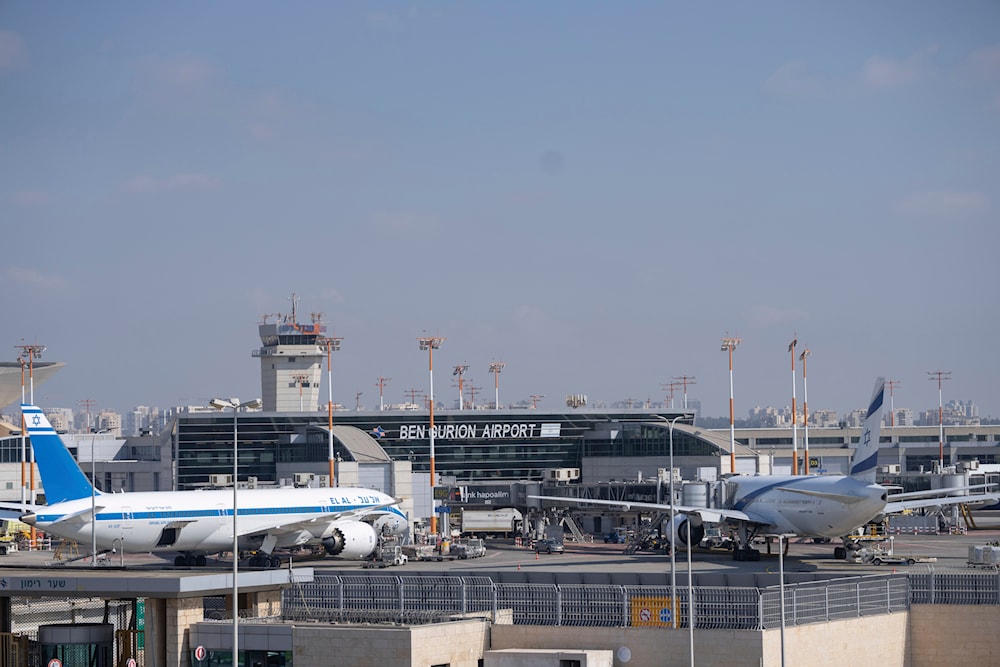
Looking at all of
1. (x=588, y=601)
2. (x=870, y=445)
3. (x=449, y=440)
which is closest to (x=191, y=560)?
(x=870, y=445)

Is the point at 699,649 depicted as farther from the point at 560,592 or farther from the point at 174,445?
the point at 174,445

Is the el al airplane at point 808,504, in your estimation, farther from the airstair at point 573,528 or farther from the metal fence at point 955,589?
the metal fence at point 955,589

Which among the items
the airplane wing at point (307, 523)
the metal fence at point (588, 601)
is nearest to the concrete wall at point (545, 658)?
the metal fence at point (588, 601)

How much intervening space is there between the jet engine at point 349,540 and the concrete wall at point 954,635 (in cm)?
4751

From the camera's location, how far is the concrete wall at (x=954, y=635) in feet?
146

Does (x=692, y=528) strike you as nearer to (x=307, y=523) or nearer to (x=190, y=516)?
(x=307, y=523)

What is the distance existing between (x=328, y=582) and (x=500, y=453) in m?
102

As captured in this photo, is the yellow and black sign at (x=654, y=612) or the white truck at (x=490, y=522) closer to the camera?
the yellow and black sign at (x=654, y=612)

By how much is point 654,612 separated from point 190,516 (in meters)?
44.2

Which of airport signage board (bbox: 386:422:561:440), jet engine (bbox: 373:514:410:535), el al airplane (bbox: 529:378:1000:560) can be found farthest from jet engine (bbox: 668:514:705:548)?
airport signage board (bbox: 386:422:561:440)

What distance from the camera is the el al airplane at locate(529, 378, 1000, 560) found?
7581 centimetres

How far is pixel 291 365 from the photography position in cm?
16638

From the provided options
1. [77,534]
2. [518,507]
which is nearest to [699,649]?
[77,534]

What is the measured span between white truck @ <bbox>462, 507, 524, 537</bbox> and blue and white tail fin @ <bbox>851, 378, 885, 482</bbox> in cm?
3786
